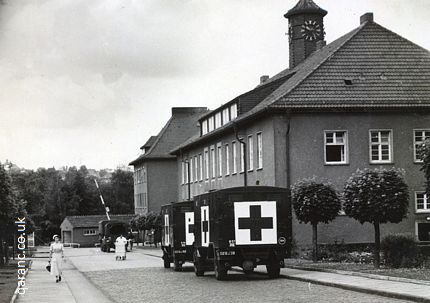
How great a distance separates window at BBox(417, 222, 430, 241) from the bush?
540 inches

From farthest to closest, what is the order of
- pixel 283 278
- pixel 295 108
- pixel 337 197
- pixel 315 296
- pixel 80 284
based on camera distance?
pixel 295 108 → pixel 337 197 → pixel 80 284 → pixel 283 278 → pixel 315 296

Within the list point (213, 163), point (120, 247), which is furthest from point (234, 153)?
point (120, 247)

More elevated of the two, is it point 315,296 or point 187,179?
point 187,179

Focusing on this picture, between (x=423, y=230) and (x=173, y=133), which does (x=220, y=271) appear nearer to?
(x=423, y=230)

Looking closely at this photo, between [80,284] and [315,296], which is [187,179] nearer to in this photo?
[80,284]

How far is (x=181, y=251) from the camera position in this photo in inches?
1233

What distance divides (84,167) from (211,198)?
508 feet

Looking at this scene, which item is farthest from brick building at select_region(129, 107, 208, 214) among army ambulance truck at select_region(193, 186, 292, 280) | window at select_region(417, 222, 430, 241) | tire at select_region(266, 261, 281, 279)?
tire at select_region(266, 261, 281, 279)

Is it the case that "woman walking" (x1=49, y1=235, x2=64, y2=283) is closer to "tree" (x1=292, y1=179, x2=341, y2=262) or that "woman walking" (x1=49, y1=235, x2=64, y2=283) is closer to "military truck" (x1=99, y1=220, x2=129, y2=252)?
"tree" (x1=292, y1=179, x2=341, y2=262)

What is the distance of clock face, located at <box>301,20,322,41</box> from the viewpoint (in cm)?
4966

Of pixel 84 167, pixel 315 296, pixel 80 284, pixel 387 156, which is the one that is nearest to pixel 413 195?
pixel 387 156

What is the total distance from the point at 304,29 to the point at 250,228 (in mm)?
27380

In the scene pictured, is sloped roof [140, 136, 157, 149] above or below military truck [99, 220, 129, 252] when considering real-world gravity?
above

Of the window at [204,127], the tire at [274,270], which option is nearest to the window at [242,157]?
the window at [204,127]
